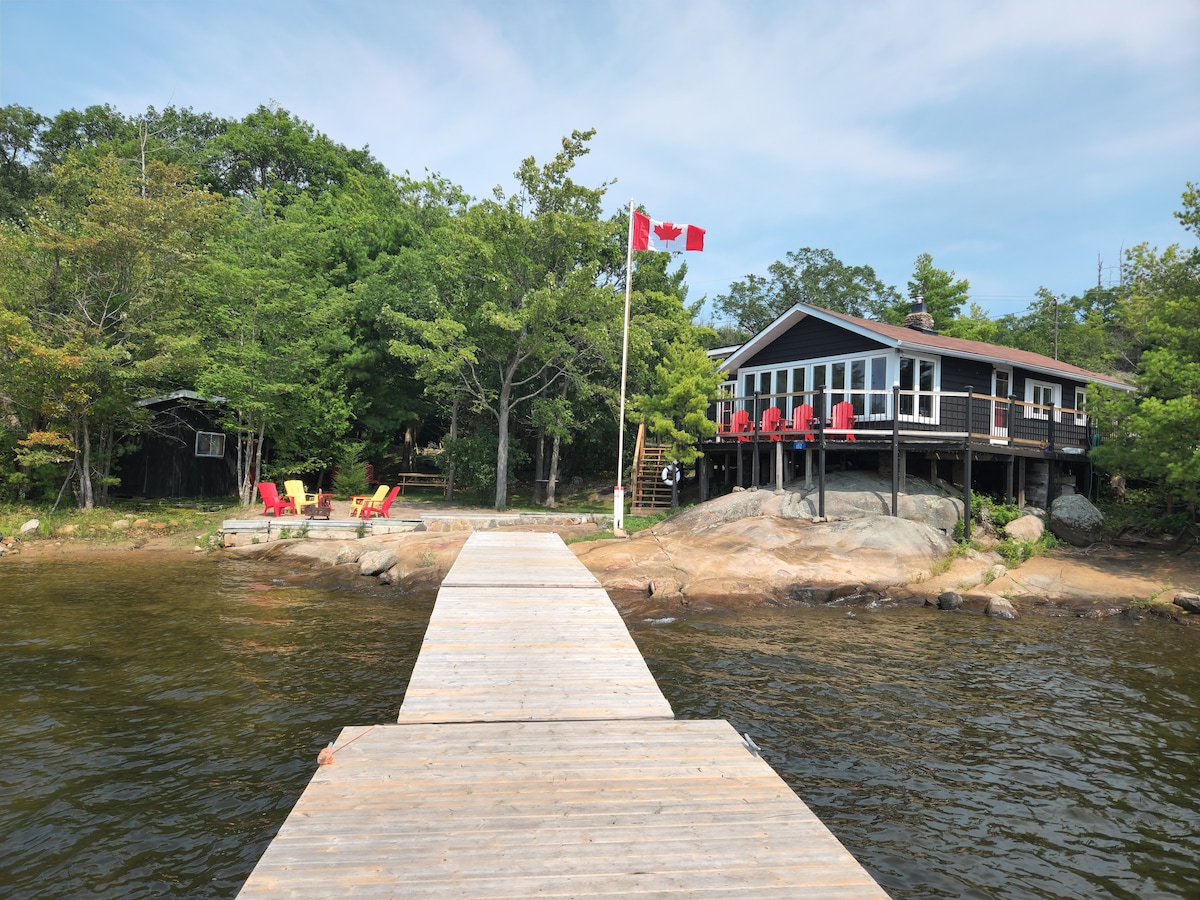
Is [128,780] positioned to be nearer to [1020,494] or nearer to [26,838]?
[26,838]

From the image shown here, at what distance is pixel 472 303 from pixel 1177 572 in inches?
849

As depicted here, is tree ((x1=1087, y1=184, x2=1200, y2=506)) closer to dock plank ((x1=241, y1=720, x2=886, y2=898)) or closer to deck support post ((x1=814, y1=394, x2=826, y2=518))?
deck support post ((x1=814, y1=394, x2=826, y2=518))

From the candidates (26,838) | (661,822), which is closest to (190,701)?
(26,838)

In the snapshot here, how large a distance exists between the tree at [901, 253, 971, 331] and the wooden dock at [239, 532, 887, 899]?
41253mm

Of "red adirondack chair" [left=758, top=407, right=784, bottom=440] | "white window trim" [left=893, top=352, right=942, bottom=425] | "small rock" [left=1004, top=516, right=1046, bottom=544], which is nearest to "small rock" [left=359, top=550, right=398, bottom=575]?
"red adirondack chair" [left=758, top=407, right=784, bottom=440]

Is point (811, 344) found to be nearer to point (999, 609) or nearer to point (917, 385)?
point (917, 385)

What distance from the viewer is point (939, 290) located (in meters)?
41.2

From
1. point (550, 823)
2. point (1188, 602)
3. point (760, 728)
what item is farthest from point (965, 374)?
point (550, 823)

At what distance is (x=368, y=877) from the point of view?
10.4 feet

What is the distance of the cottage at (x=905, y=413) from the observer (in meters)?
18.5

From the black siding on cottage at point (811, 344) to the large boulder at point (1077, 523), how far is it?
21.6 ft

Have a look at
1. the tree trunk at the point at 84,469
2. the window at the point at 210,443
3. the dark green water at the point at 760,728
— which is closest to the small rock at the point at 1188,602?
the dark green water at the point at 760,728

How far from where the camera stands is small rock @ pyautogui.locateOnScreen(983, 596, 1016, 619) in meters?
13.0

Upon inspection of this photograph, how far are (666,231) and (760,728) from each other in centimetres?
1435
